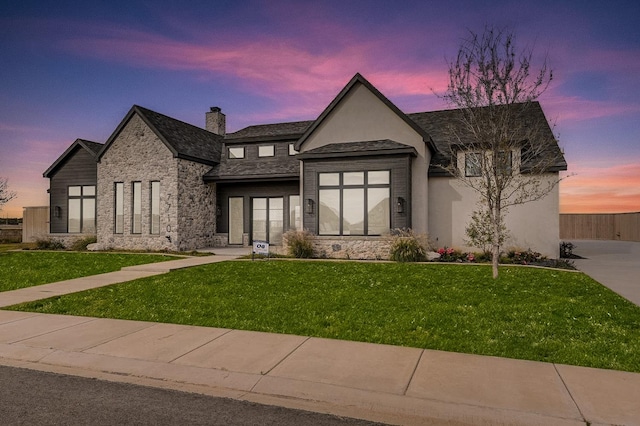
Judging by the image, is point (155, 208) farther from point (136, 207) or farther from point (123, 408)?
point (123, 408)

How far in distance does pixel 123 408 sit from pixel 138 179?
814 inches

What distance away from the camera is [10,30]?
58.9 ft

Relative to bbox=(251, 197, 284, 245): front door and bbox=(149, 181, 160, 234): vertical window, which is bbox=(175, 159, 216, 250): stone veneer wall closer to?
bbox=(149, 181, 160, 234): vertical window

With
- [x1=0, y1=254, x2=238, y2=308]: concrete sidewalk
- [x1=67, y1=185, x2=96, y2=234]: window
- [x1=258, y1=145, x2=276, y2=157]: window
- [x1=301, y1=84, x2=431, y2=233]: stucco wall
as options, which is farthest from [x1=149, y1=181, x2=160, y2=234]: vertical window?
[x1=301, y1=84, x2=431, y2=233]: stucco wall

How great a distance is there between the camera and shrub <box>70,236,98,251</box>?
78.8ft

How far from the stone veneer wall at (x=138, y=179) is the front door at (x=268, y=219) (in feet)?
15.1

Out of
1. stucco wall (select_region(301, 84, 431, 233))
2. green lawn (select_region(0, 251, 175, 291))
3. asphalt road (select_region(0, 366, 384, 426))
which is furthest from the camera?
stucco wall (select_region(301, 84, 431, 233))

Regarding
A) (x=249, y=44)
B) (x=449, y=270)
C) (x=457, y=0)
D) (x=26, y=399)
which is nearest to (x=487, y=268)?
(x=449, y=270)

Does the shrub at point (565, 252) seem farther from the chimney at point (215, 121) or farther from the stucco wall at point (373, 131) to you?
the chimney at point (215, 121)

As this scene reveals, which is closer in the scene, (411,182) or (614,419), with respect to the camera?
(614,419)

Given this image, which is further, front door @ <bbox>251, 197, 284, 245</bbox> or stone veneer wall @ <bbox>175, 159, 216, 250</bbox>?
front door @ <bbox>251, 197, 284, 245</bbox>

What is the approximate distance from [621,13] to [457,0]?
6.66 m

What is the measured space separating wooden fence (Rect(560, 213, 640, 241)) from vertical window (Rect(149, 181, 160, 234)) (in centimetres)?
3489

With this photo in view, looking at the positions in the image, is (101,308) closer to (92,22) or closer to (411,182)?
(92,22)
